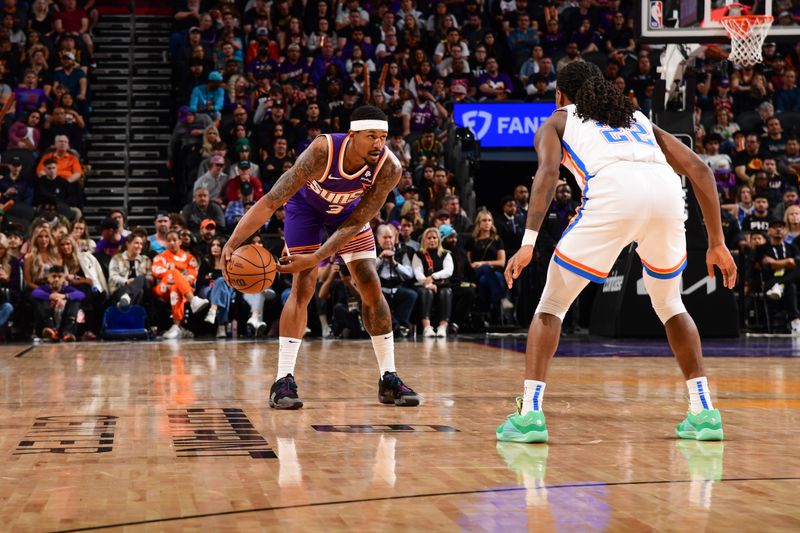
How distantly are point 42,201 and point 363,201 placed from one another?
9351mm

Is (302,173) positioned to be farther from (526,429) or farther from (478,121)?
(478,121)

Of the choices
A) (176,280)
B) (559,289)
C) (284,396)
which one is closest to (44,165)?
(176,280)

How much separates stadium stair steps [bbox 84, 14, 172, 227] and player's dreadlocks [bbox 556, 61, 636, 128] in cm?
1311

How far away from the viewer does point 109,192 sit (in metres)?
18.1

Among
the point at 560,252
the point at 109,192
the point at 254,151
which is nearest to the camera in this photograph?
the point at 560,252

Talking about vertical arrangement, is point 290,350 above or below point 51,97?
below

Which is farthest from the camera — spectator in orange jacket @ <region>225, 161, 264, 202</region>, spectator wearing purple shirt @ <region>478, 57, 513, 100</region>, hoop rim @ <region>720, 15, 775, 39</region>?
spectator wearing purple shirt @ <region>478, 57, 513, 100</region>

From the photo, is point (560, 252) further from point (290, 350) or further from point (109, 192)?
point (109, 192)

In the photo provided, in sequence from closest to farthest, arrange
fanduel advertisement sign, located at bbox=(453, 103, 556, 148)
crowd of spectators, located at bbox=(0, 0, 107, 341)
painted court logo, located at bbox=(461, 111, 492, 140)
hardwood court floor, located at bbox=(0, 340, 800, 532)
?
hardwood court floor, located at bbox=(0, 340, 800, 532) < crowd of spectators, located at bbox=(0, 0, 107, 341) < fanduel advertisement sign, located at bbox=(453, 103, 556, 148) < painted court logo, located at bbox=(461, 111, 492, 140)

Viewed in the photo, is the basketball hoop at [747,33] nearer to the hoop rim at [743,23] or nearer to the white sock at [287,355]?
the hoop rim at [743,23]

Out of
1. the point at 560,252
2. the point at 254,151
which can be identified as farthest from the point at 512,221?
the point at 560,252

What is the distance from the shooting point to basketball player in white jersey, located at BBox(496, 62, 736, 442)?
499 centimetres

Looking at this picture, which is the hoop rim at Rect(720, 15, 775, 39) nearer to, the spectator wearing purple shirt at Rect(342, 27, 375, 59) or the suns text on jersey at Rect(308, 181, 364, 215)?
the suns text on jersey at Rect(308, 181, 364, 215)

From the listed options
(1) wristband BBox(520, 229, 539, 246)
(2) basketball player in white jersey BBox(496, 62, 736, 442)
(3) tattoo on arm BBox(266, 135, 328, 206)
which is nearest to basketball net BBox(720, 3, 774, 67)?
(3) tattoo on arm BBox(266, 135, 328, 206)
